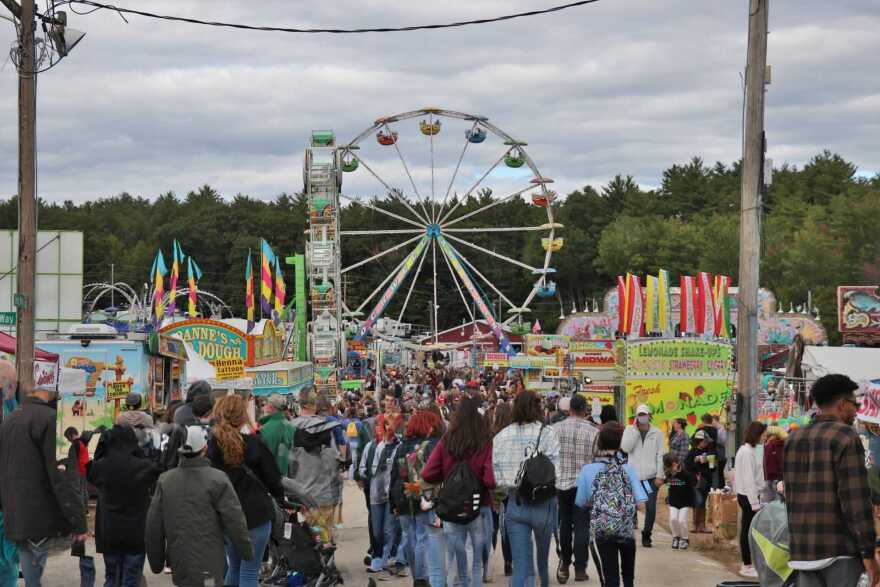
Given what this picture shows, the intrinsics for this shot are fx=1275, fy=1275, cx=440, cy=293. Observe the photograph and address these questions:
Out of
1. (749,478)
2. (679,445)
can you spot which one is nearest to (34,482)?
(749,478)

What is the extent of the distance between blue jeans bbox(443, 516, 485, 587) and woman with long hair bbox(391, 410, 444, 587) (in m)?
0.44

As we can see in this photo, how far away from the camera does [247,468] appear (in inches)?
320

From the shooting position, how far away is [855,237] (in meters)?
73.9

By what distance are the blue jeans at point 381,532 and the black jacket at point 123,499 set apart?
3.42 m

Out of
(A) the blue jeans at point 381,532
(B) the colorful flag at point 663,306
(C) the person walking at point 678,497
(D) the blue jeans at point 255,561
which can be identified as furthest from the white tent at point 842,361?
(D) the blue jeans at point 255,561

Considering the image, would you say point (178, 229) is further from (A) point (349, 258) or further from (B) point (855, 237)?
(B) point (855, 237)

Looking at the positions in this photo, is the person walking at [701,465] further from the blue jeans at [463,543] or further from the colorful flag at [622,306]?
the colorful flag at [622,306]

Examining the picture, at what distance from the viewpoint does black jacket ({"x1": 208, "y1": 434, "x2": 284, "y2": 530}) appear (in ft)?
26.5

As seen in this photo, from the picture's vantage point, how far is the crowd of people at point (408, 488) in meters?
6.00

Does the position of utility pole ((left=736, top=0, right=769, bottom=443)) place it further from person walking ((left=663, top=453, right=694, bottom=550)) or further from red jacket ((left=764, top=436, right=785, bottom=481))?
red jacket ((left=764, top=436, right=785, bottom=481))

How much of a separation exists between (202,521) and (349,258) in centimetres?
9715

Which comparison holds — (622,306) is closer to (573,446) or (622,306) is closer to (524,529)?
(573,446)

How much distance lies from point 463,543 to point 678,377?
39.6 feet

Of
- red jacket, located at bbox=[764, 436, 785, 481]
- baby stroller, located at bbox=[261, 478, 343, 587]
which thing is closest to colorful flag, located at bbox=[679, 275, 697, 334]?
red jacket, located at bbox=[764, 436, 785, 481]
